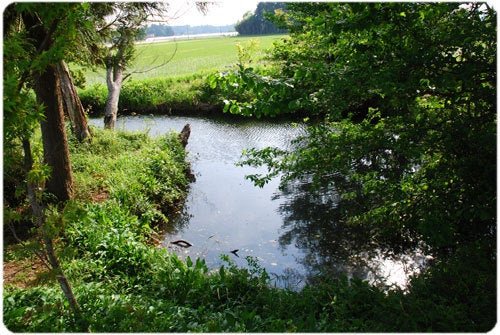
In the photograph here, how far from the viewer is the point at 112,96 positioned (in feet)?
45.1

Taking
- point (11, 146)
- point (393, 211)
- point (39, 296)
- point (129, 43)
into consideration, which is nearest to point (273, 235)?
point (393, 211)

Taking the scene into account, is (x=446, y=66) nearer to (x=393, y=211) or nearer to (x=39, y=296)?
(x=393, y=211)

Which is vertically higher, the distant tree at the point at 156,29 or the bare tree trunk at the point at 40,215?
the distant tree at the point at 156,29

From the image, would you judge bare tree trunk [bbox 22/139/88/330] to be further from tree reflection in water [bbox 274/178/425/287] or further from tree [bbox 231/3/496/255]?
tree reflection in water [bbox 274/178/425/287]

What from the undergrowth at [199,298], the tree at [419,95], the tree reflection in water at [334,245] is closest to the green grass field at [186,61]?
the tree reflection in water at [334,245]

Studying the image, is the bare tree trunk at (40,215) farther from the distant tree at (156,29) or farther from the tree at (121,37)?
the distant tree at (156,29)

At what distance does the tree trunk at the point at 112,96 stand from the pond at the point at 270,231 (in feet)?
10.4

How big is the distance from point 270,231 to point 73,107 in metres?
6.25

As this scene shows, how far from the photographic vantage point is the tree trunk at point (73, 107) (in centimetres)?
1070

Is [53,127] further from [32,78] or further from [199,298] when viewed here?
[199,298]

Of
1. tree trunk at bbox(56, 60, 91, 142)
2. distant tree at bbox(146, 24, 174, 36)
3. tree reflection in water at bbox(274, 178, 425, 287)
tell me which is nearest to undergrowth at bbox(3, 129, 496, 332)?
tree reflection in water at bbox(274, 178, 425, 287)

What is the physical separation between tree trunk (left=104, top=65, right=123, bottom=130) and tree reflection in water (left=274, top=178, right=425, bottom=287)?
7.06m

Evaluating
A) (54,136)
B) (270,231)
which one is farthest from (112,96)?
(270,231)

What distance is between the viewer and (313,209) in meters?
8.80
